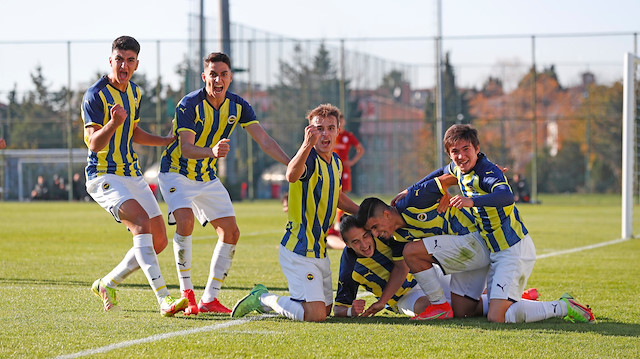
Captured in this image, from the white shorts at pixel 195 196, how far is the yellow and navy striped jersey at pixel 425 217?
128 centimetres

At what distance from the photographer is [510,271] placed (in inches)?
227

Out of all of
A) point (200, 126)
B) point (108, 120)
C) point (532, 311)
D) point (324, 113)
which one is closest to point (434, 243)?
point (532, 311)

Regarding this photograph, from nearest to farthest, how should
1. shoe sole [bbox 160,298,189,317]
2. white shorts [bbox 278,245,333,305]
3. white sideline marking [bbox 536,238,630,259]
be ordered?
shoe sole [bbox 160,298,189,317] < white shorts [bbox 278,245,333,305] < white sideline marking [bbox 536,238,630,259]

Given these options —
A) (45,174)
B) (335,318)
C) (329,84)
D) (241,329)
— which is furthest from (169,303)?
(45,174)

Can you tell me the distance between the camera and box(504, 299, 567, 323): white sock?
5621mm

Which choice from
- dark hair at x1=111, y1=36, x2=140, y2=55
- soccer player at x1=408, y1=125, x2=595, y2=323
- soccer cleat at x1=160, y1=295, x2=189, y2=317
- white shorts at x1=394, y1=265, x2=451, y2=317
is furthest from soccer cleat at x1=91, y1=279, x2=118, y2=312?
soccer player at x1=408, y1=125, x2=595, y2=323

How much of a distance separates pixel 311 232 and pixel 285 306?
0.53m

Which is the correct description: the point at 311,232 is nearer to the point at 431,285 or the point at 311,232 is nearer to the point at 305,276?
the point at 305,276

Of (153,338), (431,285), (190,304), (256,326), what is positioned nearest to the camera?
(153,338)

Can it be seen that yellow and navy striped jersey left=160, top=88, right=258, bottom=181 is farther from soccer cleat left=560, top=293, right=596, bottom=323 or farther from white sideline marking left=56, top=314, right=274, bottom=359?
soccer cleat left=560, top=293, right=596, bottom=323

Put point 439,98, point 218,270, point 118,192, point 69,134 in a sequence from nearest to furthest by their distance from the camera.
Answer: point 118,192 < point 218,270 < point 439,98 < point 69,134

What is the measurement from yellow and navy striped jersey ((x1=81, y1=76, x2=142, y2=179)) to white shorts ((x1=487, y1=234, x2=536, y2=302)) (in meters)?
2.64

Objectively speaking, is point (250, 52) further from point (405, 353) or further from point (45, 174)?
point (405, 353)

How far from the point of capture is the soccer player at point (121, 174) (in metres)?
5.82
